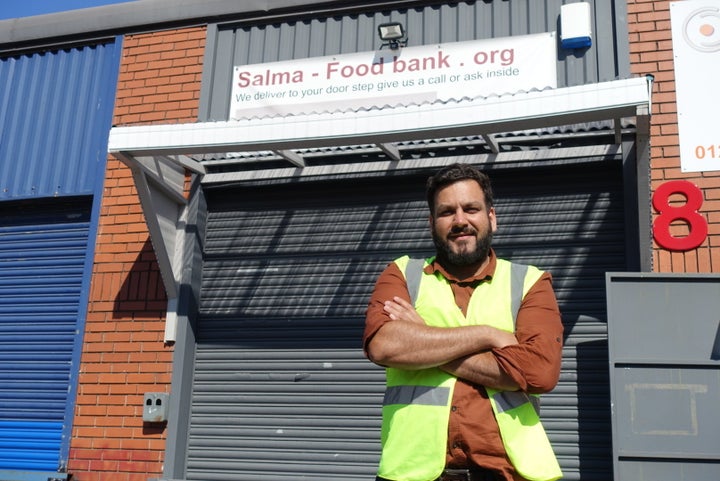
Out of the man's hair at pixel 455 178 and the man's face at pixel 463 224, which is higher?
the man's hair at pixel 455 178

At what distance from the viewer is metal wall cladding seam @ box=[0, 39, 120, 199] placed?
7.95 metres

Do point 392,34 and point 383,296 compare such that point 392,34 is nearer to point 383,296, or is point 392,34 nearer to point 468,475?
point 383,296

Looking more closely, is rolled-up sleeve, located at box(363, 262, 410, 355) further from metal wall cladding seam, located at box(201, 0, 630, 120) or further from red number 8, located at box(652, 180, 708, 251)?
metal wall cladding seam, located at box(201, 0, 630, 120)

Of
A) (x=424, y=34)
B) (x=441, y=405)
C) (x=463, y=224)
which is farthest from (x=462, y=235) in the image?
(x=424, y=34)

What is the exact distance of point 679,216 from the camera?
626cm

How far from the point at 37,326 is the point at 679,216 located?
5.69 m

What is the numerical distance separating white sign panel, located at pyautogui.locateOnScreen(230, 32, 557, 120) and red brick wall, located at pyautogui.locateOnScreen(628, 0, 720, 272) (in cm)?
71

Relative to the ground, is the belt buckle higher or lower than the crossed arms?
lower

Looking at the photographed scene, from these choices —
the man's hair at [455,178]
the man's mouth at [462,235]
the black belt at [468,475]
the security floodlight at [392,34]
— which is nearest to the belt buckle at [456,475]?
the black belt at [468,475]

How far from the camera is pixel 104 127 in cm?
794

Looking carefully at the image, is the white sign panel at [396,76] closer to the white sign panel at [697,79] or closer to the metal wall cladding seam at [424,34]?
the metal wall cladding seam at [424,34]

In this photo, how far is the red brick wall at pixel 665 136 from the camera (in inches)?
244

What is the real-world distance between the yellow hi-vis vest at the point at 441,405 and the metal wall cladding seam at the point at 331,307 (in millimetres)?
3880

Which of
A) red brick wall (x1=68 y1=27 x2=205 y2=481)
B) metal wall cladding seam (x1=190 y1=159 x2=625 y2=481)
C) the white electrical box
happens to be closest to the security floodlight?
metal wall cladding seam (x1=190 y1=159 x2=625 y2=481)
